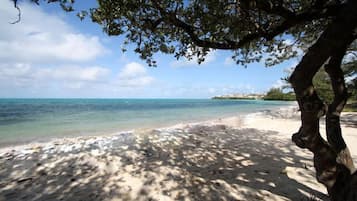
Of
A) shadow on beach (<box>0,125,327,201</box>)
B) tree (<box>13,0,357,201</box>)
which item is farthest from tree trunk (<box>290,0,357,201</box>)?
shadow on beach (<box>0,125,327,201</box>)

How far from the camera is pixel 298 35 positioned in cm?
570

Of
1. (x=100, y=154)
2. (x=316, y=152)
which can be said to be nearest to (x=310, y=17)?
(x=316, y=152)

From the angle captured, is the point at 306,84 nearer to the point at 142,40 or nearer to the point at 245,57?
the point at 142,40

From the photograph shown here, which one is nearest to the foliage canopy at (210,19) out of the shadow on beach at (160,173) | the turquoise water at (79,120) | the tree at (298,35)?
the tree at (298,35)

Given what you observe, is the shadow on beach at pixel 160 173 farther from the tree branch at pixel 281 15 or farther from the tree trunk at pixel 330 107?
the tree branch at pixel 281 15

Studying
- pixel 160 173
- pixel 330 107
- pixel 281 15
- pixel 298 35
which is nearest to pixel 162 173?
pixel 160 173

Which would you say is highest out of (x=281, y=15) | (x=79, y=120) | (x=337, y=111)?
(x=281, y=15)

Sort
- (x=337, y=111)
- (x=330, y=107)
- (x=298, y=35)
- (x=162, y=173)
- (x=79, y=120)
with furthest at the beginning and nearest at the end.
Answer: (x=79, y=120) < (x=298, y=35) < (x=162, y=173) < (x=330, y=107) < (x=337, y=111)

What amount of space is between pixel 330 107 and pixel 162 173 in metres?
3.29

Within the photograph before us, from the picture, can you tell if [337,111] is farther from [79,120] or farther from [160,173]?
[79,120]

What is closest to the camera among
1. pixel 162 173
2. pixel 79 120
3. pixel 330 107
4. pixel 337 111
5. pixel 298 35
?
pixel 337 111

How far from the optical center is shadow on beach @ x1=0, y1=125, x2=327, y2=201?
11.2ft

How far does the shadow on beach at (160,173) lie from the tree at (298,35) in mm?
1001

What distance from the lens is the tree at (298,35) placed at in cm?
225
